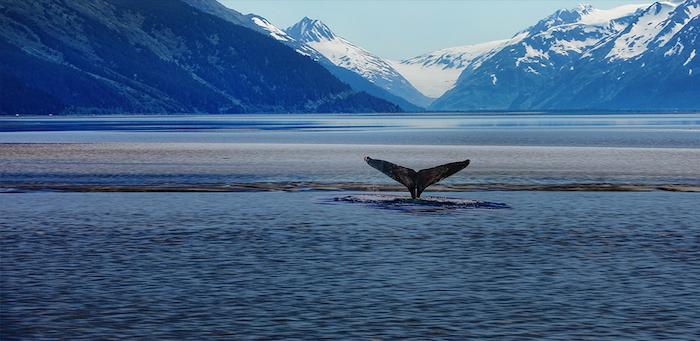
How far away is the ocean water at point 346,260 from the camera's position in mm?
26078

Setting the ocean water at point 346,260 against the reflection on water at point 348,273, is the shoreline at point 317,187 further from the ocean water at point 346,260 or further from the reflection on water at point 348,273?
the reflection on water at point 348,273

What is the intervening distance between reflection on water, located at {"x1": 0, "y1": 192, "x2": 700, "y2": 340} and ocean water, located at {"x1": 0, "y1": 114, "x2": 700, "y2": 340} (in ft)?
Answer: 0.30

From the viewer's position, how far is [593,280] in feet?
107

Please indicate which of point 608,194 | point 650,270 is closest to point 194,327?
point 650,270

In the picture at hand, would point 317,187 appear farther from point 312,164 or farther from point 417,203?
point 312,164

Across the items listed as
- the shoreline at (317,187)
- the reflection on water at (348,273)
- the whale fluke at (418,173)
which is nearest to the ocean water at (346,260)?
the reflection on water at (348,273)

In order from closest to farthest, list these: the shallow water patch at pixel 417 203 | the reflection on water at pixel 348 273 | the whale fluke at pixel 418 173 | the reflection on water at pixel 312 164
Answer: the reflection on water at pixel 348 273
the shallow water patch at pixel 417 203
the whale fluke at pixel 418 173
the reflection on water at pixel 312 164

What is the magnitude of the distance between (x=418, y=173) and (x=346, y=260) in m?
25.5

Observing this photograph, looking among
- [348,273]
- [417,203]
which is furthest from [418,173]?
[348,273]

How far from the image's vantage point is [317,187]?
238 feet

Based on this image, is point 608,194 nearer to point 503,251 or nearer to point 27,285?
point 503,251

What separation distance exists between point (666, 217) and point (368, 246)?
1750cm

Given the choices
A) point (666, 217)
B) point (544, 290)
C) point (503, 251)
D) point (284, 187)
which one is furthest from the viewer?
point (284, 187)

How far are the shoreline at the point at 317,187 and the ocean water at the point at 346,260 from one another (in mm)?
254
